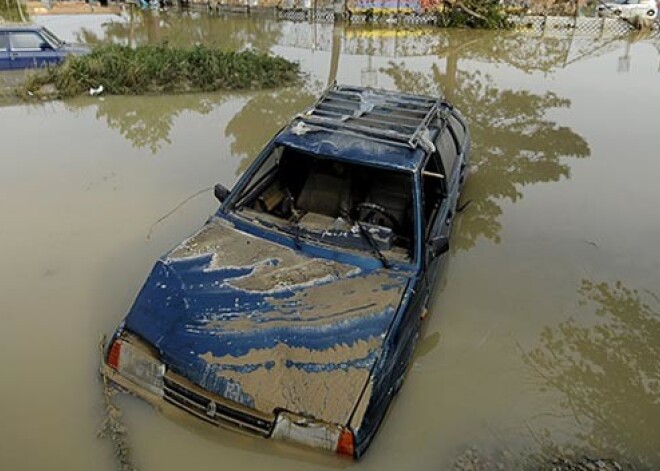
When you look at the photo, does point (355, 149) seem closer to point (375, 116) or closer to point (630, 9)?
point (375, 116)

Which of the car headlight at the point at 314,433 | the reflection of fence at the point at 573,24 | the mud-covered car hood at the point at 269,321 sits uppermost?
Result: the reflection of fence at the point at 573,24

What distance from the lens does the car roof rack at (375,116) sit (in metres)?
5.18

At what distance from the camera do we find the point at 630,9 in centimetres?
2192

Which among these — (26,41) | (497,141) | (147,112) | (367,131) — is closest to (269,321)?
(367,131)

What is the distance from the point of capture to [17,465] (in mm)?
3836

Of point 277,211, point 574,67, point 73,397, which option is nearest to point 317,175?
point 277,211

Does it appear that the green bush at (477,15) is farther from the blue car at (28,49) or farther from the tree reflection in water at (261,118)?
the blue car at (28,49)

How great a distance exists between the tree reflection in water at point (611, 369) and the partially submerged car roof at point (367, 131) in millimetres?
2233

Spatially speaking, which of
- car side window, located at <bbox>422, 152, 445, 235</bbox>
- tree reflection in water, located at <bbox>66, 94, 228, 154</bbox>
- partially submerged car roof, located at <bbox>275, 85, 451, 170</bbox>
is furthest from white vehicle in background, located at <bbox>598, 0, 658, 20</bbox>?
car side window, located at <bbox>422, 152, 445, 235</bbox>

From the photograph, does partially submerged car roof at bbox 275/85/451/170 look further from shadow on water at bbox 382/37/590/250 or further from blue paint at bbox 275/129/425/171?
shadow on water at bbox 382/37/590/250

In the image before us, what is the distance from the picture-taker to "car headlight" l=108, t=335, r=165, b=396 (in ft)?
12.8

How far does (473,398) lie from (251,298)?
206cm

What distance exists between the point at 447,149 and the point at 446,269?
4.45 feet

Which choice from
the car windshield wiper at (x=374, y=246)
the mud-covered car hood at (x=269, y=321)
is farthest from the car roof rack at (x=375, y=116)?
the mud-covered car hood at (x=269, y=321)
